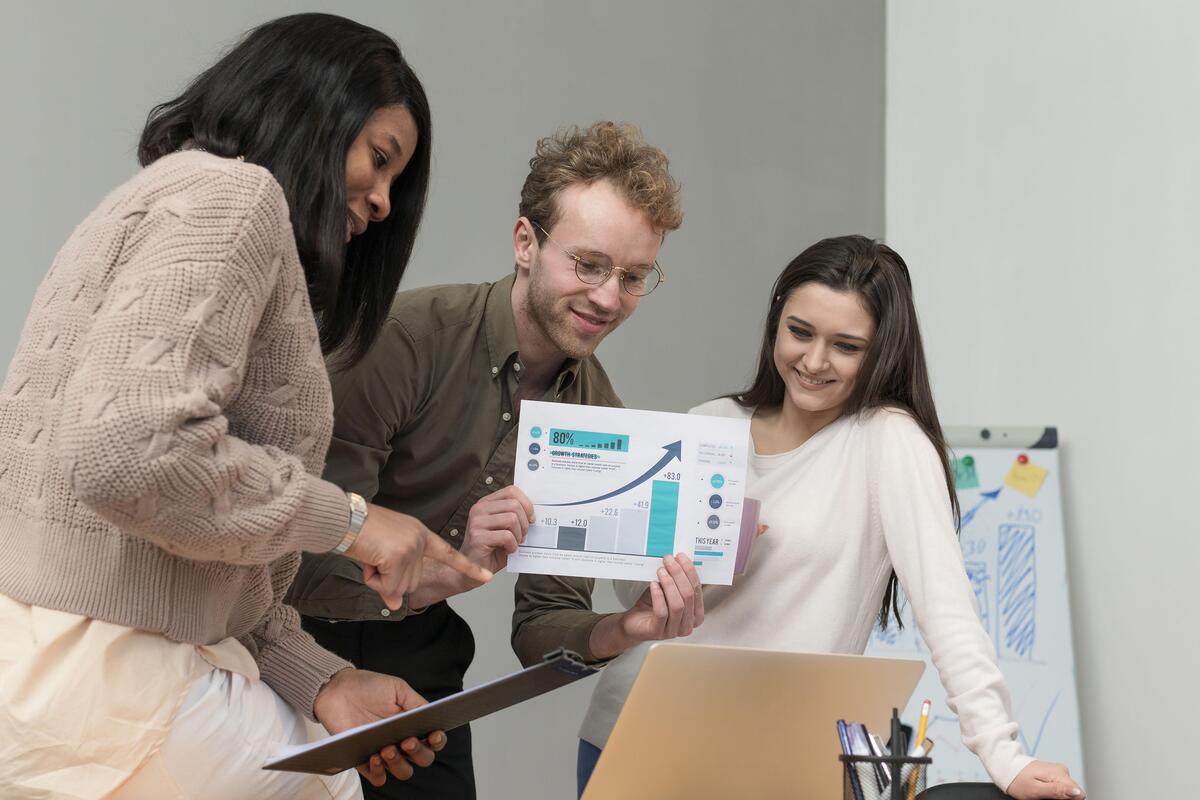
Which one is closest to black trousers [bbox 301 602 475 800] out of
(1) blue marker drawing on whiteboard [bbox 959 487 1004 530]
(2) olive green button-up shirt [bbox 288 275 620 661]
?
(2) olive green button-up shirt [bbox 288 275 620 661]

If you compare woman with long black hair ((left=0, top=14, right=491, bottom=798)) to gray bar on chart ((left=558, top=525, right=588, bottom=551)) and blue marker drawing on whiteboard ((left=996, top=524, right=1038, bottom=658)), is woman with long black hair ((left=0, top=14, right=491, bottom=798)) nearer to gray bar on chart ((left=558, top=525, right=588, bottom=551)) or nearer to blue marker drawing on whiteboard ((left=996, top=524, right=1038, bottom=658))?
gray bar on chart ((left=558, top=525, right=588, bottom=551))

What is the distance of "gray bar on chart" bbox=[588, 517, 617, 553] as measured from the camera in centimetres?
159

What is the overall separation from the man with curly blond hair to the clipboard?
0.56 meters

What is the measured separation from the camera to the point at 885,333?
1915 mm

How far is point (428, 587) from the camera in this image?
183cm

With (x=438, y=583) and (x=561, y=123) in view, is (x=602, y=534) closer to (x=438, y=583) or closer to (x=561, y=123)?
(x=438, y=583)

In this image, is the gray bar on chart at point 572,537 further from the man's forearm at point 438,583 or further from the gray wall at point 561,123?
the gray wall at point 561,123

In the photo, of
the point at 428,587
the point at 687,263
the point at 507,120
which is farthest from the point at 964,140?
the point at 428,587

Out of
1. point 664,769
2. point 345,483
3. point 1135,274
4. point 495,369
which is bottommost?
point 664,769

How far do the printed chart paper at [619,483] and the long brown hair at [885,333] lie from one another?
412 millimetres

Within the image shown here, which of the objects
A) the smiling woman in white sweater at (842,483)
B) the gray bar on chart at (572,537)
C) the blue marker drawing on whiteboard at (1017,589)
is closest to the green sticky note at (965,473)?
the blue marker drawing on whiteboard at (1017,589)

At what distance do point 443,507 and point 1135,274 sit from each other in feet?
6.51

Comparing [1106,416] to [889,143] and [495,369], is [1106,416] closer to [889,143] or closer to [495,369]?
[889,143]

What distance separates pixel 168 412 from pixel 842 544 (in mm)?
1182
